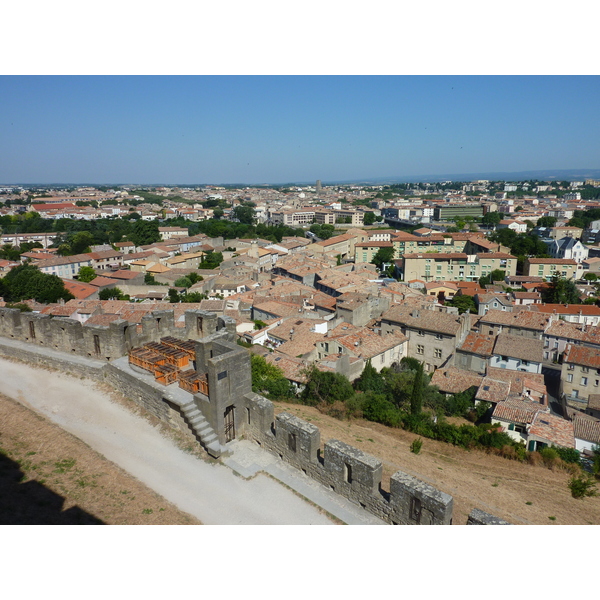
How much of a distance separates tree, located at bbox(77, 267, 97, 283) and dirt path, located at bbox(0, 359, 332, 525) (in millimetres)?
44435

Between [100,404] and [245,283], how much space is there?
116ft

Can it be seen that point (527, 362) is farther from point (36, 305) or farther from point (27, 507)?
point (36, 305)

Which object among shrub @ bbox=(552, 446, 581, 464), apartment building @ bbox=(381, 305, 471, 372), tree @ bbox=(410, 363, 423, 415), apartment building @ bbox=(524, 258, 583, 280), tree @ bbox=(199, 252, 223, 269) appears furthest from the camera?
tree @ bbox=(199, 252, 223, 269)

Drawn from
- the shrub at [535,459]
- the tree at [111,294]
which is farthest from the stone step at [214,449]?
the tree at [111,294]

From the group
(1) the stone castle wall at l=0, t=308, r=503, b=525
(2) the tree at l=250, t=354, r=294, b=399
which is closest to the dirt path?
(1) the stone castle wall at l=0, t=308, r=503, b=525

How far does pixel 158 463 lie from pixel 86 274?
4993cm

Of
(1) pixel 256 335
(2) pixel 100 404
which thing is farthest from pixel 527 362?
(2) pixel 100 404

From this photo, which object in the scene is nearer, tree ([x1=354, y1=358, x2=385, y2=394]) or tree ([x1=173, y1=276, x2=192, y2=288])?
tree ([x1=354, y1=358, x2=385, y2=394])

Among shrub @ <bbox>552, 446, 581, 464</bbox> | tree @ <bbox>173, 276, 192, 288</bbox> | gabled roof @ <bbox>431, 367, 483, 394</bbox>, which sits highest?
shrub @ <bbox>552, 446, 581, 464</bbox>

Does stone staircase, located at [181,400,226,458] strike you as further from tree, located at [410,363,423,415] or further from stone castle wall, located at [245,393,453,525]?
tree, located at [410,363,423,415]

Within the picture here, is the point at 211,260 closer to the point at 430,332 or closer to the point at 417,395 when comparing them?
the point at 430,332

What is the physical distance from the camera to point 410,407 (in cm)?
1650

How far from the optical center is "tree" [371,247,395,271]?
6156 centimetres

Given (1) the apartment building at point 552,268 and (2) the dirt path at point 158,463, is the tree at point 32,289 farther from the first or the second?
(1) the apartment building at point 552,268
